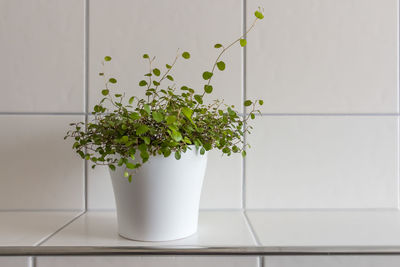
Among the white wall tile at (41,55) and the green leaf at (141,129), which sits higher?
the white wall tile at (41,55)

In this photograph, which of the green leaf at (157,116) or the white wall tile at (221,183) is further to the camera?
the white wall tile at (221,183)

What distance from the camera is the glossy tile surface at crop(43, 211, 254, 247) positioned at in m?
0.43

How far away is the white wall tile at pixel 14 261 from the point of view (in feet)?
1.32

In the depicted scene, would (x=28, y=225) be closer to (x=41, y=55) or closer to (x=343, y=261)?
(x=41, y=55)

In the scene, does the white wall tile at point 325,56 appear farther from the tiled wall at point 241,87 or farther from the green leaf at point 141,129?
the green leaf at point 141,129

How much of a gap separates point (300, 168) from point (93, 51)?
0.46 meters

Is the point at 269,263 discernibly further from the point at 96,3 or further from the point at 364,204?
the point at 96,3

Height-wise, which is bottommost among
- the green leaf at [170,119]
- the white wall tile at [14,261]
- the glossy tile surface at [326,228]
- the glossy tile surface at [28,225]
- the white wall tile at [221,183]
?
the white wall tile at [14,261]

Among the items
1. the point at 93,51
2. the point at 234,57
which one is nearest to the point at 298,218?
the point at 234,57

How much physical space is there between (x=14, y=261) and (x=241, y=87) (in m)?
0.46

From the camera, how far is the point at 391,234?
1.55 feet

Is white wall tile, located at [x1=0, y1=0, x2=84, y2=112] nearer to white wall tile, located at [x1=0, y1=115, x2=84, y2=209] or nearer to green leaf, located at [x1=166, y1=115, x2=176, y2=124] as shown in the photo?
white wall tile, located at [x1=0, y1=115, x2=84, y2=209]

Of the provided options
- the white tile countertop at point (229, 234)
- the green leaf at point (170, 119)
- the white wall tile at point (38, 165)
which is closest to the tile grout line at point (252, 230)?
the white tile countertop at point (229, 234)

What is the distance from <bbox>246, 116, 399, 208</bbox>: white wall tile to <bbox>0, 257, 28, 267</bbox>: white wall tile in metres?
0.39
